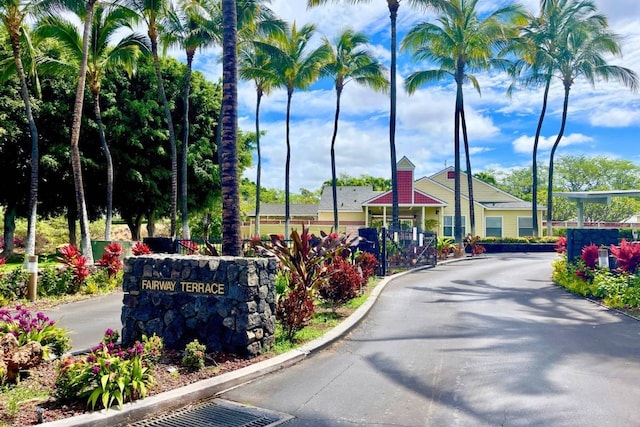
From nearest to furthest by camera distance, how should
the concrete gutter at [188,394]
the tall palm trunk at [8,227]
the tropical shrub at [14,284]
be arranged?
the concrete gutter at [188,394] → the tropical shrub at [14,284] → the tall palm trunk at [8,227]

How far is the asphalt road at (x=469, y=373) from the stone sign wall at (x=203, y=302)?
0.82 metres

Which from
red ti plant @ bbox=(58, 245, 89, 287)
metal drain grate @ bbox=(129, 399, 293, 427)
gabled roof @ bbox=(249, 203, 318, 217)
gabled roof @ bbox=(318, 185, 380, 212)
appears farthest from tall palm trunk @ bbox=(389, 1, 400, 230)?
gabled roof @ bbox=(249, 203, 318, 217)

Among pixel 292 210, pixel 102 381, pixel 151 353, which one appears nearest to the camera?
pixel 102 381

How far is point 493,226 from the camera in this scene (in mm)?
36781

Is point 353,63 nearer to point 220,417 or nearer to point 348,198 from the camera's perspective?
point 348,198

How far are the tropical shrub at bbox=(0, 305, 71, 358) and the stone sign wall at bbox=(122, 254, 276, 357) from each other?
904 mm

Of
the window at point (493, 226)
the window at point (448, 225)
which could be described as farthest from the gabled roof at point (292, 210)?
the window at point (493, 226)

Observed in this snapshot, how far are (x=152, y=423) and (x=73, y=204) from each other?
24371 millimetres

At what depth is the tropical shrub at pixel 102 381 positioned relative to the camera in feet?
15.4

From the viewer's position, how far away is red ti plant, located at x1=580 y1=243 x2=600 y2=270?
12781mm

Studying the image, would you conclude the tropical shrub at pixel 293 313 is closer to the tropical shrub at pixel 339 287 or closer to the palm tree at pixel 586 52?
the tropical shrub at pixel 339 287

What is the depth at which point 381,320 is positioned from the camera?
31.0ft

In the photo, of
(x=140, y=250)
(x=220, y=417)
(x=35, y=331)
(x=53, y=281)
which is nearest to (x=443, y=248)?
(x=140, y=250)

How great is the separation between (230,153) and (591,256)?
33.8 ft
